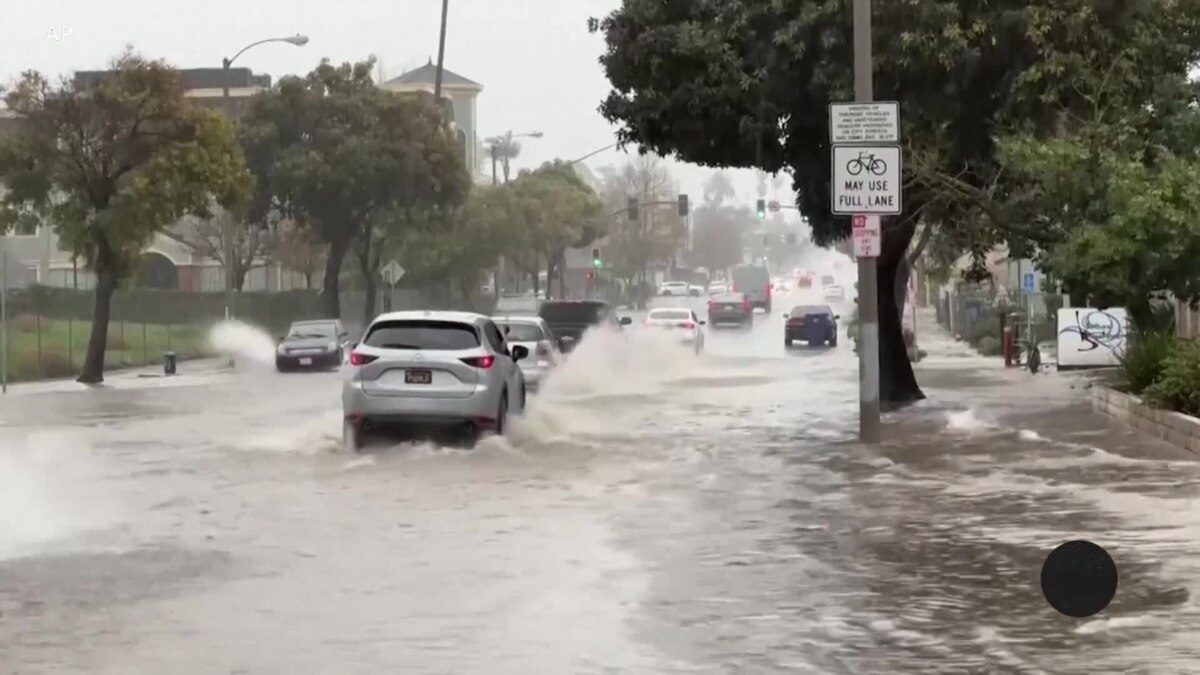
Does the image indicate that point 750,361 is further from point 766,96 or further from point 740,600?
point 740,600

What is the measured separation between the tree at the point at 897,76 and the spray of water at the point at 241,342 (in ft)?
97.4

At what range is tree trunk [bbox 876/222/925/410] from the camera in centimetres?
2891

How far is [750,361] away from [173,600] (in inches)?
1489

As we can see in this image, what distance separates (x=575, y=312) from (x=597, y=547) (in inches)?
1159

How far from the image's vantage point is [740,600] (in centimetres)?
1151

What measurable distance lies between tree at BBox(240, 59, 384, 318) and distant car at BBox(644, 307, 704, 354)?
13091mm

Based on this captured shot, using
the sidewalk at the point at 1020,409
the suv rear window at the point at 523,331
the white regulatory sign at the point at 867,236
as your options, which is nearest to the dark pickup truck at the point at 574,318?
the sidewalk at the point at 1020,409

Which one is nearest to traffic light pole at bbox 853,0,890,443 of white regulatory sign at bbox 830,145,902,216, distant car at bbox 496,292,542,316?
white regulatory sign at bbox 830,145,902,216

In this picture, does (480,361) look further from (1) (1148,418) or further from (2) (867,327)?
(1) (1148,418)

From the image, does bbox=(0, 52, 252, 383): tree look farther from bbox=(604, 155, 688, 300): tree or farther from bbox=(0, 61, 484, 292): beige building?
bbox=(604, 155, 688, 300): tree

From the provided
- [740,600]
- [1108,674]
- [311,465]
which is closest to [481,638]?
[740,600]

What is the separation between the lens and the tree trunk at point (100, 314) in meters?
42.4

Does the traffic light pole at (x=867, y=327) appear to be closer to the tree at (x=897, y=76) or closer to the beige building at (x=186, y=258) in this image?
the tree at (x=897, y=76)

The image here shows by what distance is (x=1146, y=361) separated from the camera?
2467 cm
